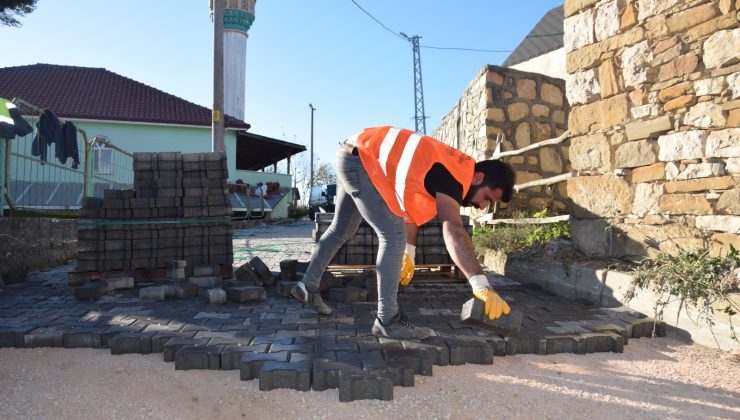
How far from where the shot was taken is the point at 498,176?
2883 mm

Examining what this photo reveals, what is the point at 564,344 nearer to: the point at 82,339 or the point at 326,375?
the point at 326,375

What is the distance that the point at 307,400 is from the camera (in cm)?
230

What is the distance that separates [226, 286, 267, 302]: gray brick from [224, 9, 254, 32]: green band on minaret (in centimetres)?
2560

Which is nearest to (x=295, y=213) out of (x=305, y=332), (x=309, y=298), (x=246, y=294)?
(x=246, y=294)

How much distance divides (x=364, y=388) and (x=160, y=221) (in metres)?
3.95

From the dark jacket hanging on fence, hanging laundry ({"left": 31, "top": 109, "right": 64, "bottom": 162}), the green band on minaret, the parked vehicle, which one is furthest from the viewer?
the green band on minaret

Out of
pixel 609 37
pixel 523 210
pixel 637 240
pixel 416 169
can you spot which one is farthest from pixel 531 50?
pixel 416 169

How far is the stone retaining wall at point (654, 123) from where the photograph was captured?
12.2ft

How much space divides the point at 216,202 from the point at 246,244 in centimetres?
482

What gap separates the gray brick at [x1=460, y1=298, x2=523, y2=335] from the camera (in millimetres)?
2719

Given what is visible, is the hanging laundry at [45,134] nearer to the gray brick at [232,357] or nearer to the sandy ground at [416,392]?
the sandy ground at [416,392]

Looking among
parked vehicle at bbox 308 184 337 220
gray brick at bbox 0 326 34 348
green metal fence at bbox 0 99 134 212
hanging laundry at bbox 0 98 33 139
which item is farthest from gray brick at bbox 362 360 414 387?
parked vehicle at bbox 308 184 337 220

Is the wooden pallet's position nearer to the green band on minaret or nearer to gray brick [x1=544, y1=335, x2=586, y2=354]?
gray brick [x1=544, y1=335, x2=586, y2=354]

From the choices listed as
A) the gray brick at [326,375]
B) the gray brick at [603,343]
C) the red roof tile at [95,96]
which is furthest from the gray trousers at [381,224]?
the red roof tile at [95,96]
